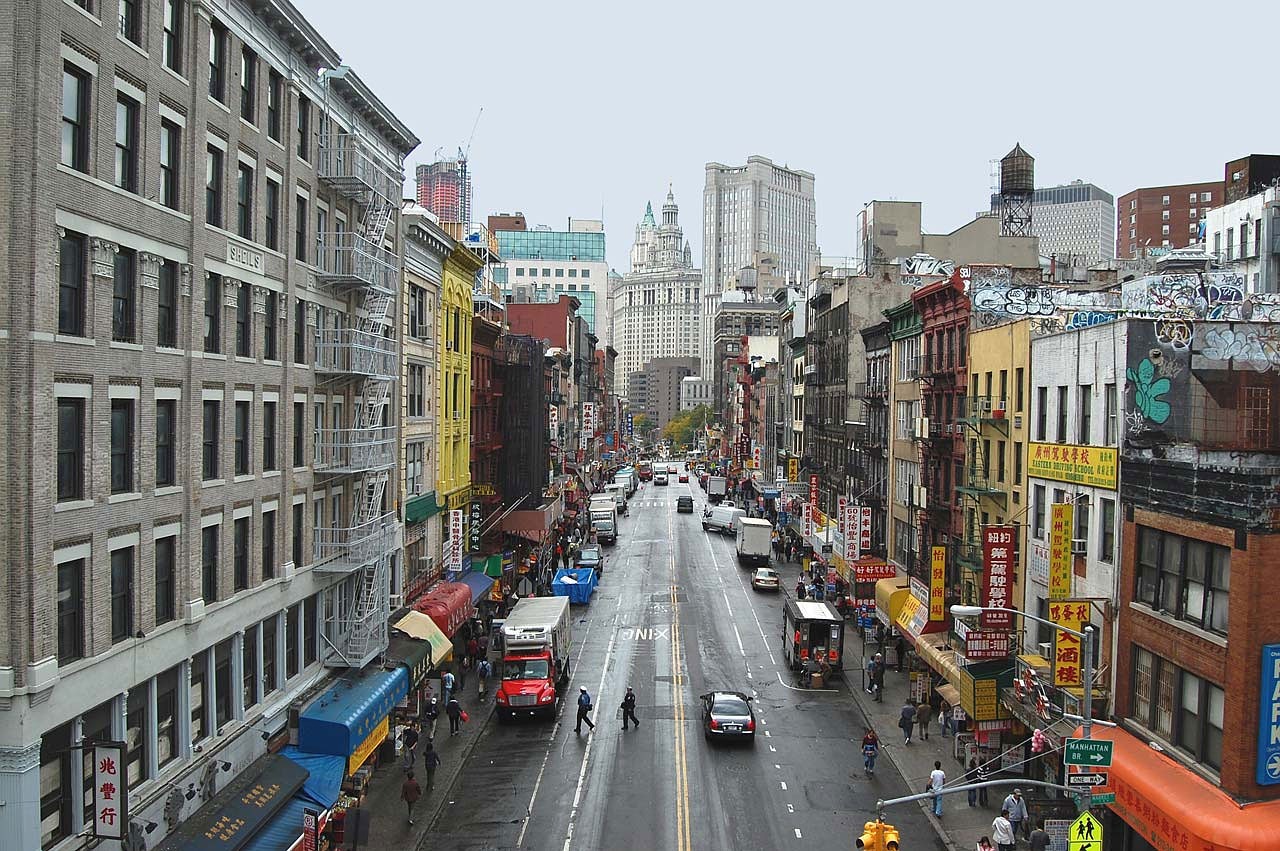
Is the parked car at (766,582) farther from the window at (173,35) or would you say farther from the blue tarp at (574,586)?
the window at (173,35)

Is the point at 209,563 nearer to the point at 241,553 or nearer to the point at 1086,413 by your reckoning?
the point at 241,553

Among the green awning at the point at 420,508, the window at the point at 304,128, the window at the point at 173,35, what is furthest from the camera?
the green awning at the point at 420,508

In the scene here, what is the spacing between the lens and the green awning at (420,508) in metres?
42.1

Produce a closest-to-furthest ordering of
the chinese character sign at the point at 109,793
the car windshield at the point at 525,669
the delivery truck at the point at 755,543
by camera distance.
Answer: the chinese character sign at the point at 109,793
the car windshield at the point at 525,669
the delivery truck at the point at 755,543

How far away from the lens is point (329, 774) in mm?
26031

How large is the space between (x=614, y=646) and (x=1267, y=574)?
109 feet

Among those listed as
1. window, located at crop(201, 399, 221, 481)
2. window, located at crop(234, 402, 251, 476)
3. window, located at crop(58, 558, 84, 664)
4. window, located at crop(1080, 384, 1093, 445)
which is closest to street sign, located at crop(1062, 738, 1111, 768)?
window, located at crop(1080, 384, 1093, 445)

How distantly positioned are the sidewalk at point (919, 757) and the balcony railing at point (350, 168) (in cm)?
2386

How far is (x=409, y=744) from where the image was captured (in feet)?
104

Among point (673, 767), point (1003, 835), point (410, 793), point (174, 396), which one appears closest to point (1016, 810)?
point (1003, 835)

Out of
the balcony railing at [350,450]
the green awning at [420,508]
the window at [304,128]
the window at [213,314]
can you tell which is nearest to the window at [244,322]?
the window at [213,314]

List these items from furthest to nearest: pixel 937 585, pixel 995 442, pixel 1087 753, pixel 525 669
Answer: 1. pixel 525 669
2. pixel 937 585
3. pixel 995 442
4. pixel 1087 753

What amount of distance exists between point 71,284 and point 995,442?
2919cm

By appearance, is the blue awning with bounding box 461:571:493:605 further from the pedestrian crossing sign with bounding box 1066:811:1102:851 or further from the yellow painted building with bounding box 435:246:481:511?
the pedestrian crossing sign with bounding box 1066:811:1102:851
